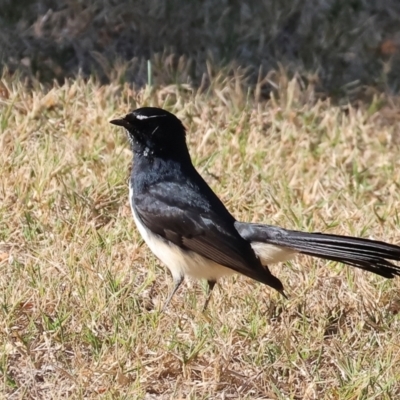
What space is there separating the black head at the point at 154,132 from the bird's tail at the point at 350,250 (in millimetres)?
1031

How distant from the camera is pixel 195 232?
6.15 m

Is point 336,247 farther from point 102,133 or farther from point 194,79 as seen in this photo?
point 194,79

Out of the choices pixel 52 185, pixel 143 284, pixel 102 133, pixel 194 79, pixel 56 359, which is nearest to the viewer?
pixel 56 359

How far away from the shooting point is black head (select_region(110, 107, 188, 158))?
253 inches

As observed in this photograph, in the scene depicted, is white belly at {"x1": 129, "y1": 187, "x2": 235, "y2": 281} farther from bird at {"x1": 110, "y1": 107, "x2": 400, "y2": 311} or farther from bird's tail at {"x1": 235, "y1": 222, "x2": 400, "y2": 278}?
bird's tail at {"x1": 235, "y1": 222, "x2": 400, "y2": 278}

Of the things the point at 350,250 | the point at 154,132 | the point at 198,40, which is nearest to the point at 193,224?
the point at 154,132

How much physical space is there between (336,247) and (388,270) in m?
0.31

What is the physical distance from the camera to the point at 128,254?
6602mm

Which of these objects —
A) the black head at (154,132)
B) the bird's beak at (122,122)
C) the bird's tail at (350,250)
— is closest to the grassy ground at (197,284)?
the bird's tail at (350,250)

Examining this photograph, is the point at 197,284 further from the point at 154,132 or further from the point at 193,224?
the point at 154,132

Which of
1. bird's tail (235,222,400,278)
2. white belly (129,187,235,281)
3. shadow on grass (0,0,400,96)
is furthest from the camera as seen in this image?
shadow on grass (0,0,400,96)

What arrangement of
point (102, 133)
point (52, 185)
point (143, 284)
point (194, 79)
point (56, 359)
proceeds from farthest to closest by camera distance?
point (194, 79), point (102, 133), point (52, 185), point (143, 284), point (56, 359)

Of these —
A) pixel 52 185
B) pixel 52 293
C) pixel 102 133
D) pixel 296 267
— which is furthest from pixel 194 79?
pixel 52 293

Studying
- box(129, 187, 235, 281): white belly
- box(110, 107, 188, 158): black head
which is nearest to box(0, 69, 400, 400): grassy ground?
box(129, 187, 235, 281): white belly
